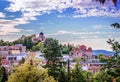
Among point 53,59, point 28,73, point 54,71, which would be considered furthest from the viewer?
point 53,59

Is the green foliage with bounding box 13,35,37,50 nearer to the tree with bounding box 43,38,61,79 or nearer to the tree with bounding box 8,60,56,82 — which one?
the tree with bounding box 43,38,61,79

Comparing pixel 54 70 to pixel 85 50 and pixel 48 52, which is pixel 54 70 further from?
pixel 85 50

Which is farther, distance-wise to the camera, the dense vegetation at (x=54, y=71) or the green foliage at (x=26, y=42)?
the green foliage at (x=26, y=42)

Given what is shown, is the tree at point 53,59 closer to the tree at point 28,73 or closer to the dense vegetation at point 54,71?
the dense vegetation at point 54,71

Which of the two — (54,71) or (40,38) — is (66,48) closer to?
(40,38)

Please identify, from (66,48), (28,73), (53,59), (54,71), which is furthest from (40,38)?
(28,73)

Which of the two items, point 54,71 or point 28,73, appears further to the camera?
point 54,71

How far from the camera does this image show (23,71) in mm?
25219

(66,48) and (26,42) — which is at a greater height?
(26,42)

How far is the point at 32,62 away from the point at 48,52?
8812 mm

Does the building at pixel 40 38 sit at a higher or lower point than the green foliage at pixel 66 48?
higher

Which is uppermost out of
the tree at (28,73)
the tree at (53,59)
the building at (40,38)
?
the tree at (28,73)

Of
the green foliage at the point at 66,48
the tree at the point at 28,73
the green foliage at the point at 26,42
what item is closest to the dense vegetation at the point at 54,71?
the tree at the point at 28,73

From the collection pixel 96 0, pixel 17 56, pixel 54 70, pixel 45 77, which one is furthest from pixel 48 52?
pixel 17 56
